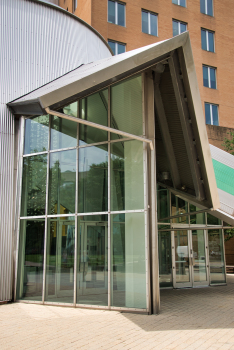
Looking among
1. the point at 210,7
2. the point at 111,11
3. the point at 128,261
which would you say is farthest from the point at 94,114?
the point at 210,7

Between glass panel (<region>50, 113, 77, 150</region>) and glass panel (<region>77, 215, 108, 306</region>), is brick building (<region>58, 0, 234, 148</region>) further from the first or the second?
glass panel (<region>77, 215, 108, 306</region>)

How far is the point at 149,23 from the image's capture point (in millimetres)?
28531

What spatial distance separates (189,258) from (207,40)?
75.0 ft

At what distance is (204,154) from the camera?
34.3 feet

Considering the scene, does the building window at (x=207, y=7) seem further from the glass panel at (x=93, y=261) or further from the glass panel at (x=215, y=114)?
the glass panel at (x=93, y=261)

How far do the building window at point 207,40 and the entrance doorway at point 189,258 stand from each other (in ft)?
67.8

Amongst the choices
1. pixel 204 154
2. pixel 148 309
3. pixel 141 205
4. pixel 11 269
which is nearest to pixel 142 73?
pixel 204 154

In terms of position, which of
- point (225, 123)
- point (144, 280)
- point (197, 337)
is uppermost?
point (225, 123)

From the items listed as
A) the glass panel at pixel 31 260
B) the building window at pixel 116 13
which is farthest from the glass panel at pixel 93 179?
the building window at pixel 116 13

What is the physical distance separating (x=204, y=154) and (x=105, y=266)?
4523 mm

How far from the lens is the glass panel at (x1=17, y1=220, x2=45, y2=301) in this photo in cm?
1107

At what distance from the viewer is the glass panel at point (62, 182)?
11.1 meters

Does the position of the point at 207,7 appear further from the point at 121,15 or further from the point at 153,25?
the point at 121,15

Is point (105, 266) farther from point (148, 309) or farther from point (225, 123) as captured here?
point (225, 123)
